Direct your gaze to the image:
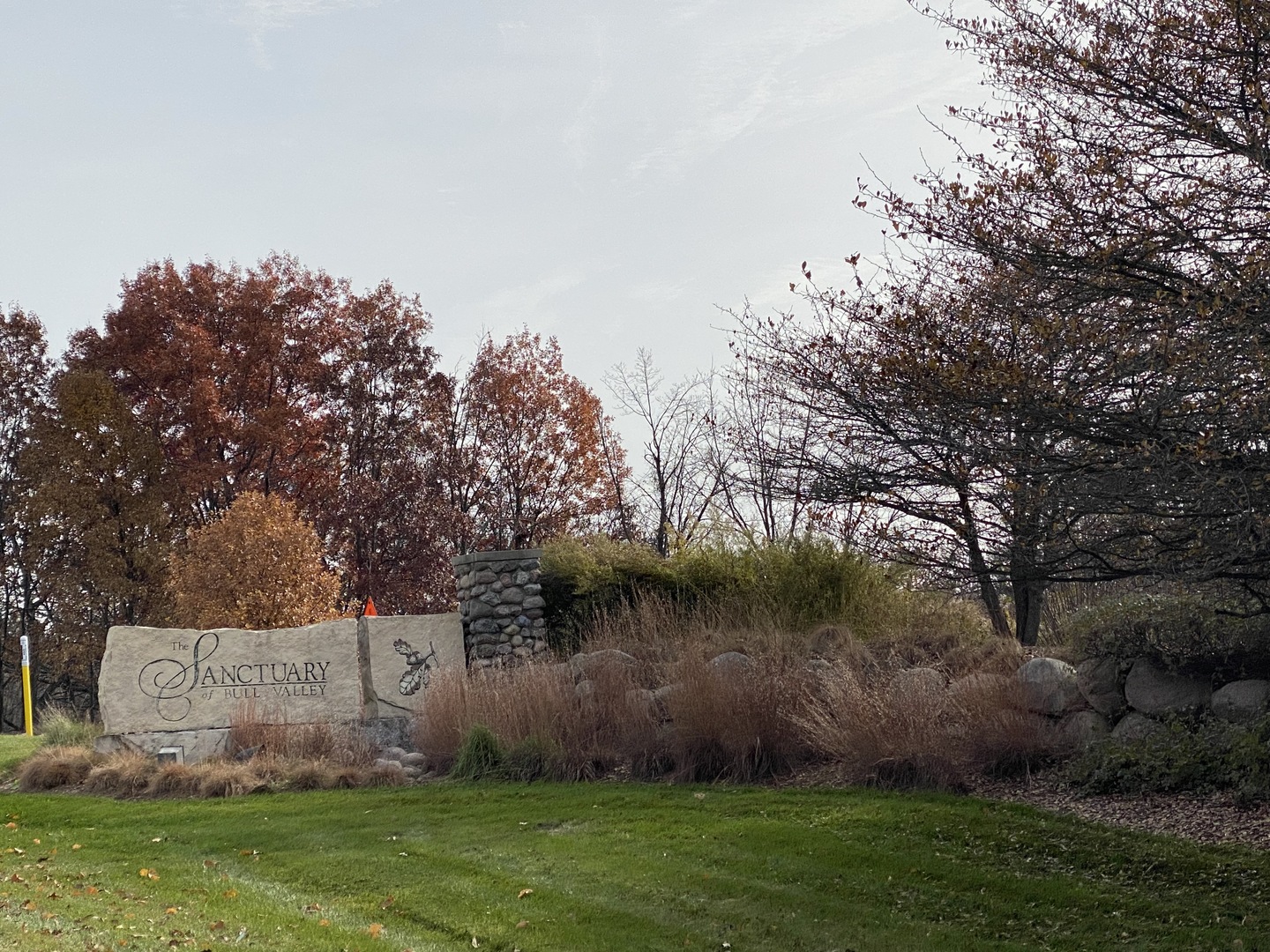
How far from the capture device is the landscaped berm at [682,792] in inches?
246

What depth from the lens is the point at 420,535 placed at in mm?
26406

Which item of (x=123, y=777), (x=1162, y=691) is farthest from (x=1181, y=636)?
(x=123, y=777)

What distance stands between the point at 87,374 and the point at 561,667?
1670 centimetres

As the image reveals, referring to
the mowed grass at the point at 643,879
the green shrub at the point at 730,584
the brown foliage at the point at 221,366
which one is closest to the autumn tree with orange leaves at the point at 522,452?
the brown foliage at the point at 221,366

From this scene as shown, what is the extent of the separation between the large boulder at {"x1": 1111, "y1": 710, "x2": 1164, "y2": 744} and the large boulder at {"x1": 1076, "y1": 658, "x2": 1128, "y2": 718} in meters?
0.15

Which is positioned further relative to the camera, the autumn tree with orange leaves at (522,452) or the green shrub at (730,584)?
the autumn tree with orange leaves at (522,452)

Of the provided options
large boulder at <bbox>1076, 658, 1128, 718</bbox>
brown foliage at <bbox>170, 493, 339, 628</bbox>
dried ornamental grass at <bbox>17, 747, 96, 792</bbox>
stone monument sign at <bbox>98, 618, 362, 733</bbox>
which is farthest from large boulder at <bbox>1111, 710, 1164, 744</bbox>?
brown foliage at <bbox>170, 493, 339, 628</bbox>

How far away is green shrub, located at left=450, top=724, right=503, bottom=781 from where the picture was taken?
11.0 m

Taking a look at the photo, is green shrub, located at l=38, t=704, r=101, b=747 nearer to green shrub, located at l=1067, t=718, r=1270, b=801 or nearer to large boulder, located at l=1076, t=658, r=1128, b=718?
large boulder, located at l=1076, t=658, r=1128, b=718

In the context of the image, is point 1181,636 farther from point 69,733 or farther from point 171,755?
point 69,733

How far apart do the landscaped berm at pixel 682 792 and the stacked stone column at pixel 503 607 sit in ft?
1.88

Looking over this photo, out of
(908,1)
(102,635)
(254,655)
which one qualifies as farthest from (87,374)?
(908,1)

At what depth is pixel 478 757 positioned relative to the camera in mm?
11086

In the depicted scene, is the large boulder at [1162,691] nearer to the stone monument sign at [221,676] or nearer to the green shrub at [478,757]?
the green shrub at [478,757]
